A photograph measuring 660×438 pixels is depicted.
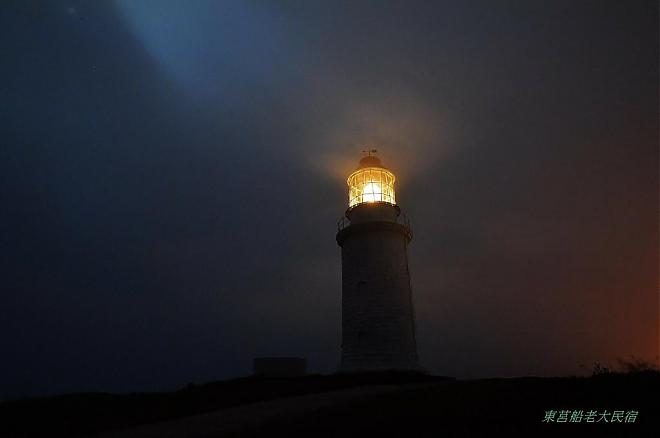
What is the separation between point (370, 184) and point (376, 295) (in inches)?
242

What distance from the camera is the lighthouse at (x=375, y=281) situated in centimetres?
2083

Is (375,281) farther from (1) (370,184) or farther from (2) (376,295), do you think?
(1) (370,184)

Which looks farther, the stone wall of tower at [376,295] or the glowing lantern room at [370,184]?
the glowing lantern room at [370,184]

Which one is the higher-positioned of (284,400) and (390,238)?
(390,238)

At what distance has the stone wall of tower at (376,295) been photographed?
20797mm

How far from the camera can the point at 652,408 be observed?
27.0 ft

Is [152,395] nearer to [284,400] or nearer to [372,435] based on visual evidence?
[284,400]

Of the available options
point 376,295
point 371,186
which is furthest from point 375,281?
point 371,186

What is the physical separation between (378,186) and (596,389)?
15475 millimetres

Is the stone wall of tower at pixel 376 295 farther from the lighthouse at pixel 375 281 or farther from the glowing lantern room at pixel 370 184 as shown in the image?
the glowing lantern room at pixel 370 184

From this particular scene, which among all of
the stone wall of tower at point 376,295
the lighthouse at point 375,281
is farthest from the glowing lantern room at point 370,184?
the stone wall of tower at point 376,295

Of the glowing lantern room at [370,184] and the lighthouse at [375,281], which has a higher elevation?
the glowing lantern room at [370,184]

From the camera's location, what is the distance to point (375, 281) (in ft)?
71.1

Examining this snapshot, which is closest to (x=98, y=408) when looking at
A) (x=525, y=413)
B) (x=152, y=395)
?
(x=152, y=395)
